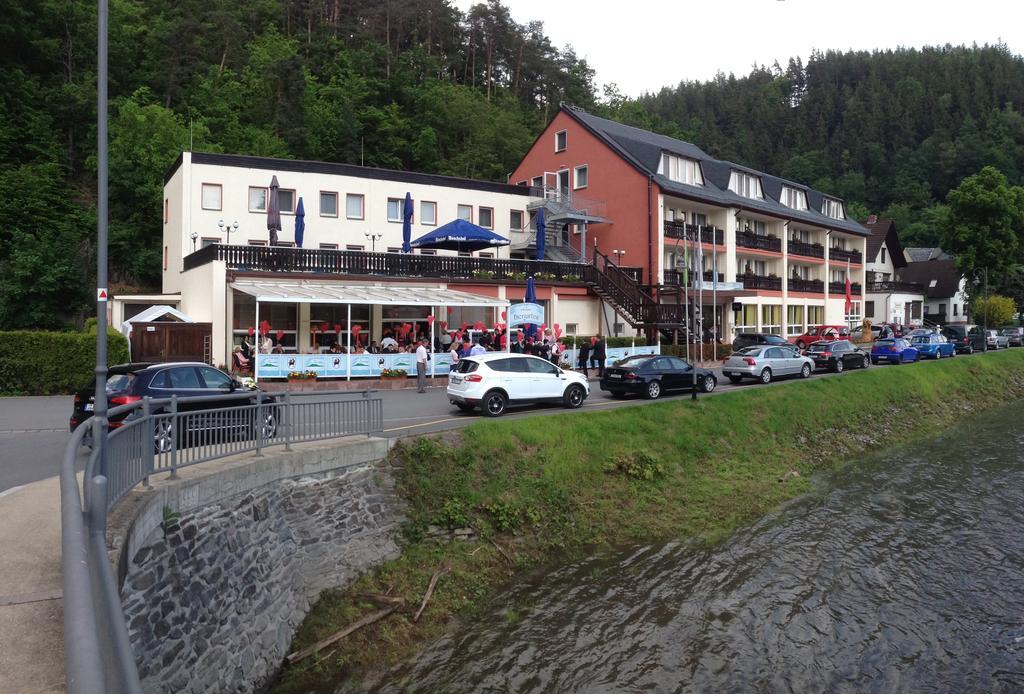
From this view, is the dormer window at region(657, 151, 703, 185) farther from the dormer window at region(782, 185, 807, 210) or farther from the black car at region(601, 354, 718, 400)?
the black car at region(601, 354, 718, 400)

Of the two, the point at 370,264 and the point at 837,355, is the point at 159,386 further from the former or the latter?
the point at 837,355

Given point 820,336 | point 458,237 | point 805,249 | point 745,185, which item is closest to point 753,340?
point 820,336

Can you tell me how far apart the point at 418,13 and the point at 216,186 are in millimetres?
41770

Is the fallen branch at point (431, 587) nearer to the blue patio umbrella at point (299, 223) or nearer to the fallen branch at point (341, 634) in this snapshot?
the fallen branch at point (341, 634)

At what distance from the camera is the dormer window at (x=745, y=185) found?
49259 millimetres

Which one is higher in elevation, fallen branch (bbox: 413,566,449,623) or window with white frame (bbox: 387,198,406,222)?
window with white frame (bbox: 387,198,406,222)

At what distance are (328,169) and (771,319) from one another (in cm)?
3200

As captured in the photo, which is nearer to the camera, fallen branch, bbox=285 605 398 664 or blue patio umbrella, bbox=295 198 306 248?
fallen branch, bbox=285 605 398 664

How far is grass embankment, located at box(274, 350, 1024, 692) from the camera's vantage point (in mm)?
11062

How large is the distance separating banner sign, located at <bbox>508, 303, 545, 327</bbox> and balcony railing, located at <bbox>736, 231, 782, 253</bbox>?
80.8 ft

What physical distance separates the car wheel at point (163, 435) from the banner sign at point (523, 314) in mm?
18737

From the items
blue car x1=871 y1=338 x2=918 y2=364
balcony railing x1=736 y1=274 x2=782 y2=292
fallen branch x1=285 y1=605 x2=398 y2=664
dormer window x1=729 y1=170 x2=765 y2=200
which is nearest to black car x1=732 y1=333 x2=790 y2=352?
blue car x1=871 y1=338 x2=918 y2=364

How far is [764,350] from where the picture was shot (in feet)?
94.5

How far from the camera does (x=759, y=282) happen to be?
4847 cm
